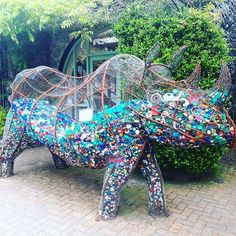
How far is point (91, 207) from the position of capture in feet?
11.9

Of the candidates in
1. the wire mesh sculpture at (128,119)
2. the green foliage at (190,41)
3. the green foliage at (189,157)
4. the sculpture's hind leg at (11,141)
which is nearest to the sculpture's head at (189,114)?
the wire mesh sculpture at (128,119)

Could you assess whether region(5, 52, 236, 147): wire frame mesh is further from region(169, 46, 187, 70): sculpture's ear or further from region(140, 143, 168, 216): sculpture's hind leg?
region(140, 143, 168, 216): sculpture's hind leg

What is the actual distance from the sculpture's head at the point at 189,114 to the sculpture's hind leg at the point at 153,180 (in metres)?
0.46

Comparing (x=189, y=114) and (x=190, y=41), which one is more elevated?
(x=190, y=41)

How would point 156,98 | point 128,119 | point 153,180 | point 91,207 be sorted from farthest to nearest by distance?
point 91,207, point 153,180, point 128,119, point 156,98

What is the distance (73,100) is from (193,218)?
228 centimetres

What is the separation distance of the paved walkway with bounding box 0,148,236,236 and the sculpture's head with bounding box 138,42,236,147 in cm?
113

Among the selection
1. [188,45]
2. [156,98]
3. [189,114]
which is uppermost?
[188,45]

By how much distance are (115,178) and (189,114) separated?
→ 47.3 inches

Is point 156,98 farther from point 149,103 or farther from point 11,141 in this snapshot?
point 11,141

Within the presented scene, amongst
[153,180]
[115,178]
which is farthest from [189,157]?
[115,178]

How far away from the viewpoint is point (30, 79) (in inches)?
168

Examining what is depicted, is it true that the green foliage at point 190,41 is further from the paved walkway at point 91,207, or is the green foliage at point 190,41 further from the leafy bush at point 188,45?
the paved walkway at point 91,207

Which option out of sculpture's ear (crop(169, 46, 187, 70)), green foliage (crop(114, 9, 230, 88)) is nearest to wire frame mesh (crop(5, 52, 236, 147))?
sculpture's ear (crop(169, 46, 187, 70))
